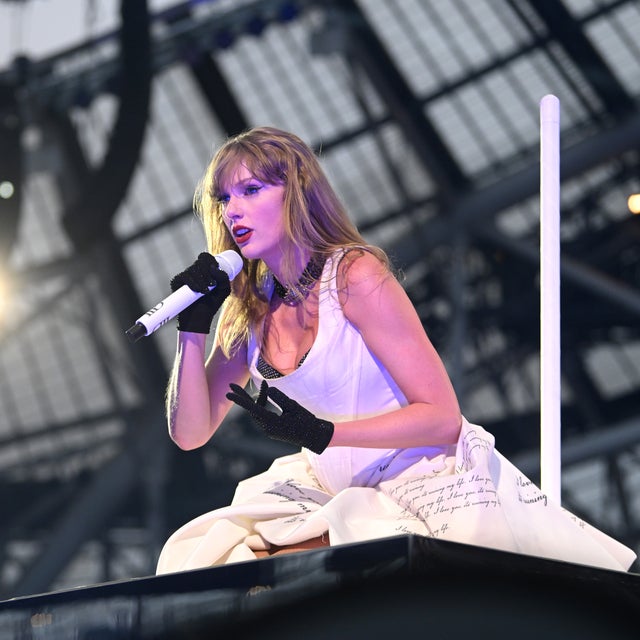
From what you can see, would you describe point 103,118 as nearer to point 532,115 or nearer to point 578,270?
point 532,115

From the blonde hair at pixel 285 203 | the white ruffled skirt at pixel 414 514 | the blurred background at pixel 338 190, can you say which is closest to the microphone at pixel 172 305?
the blonde hair at pixel 285 203

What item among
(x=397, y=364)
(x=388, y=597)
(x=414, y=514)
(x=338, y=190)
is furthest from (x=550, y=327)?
(x=338, y=190)

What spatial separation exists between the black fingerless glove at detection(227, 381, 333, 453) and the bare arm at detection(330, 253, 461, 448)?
6 centimetres

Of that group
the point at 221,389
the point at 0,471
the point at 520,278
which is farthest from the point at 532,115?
the point at 221,389

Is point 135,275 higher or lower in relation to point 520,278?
higher

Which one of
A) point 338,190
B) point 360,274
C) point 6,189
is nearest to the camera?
point 360,274

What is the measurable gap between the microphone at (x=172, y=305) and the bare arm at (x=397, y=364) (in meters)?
0.27

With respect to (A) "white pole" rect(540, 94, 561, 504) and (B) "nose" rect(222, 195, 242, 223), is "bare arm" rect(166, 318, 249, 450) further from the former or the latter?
(A) "white pole" rect(540, 94, 561, 504)

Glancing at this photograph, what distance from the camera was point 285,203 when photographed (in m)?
2.59

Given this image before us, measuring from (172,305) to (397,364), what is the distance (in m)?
0.52

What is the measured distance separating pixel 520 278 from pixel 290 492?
39.9ft

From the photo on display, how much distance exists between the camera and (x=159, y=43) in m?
12.2

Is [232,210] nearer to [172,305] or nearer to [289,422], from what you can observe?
[172,305]

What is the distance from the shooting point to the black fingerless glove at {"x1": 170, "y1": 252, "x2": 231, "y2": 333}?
2389mm
